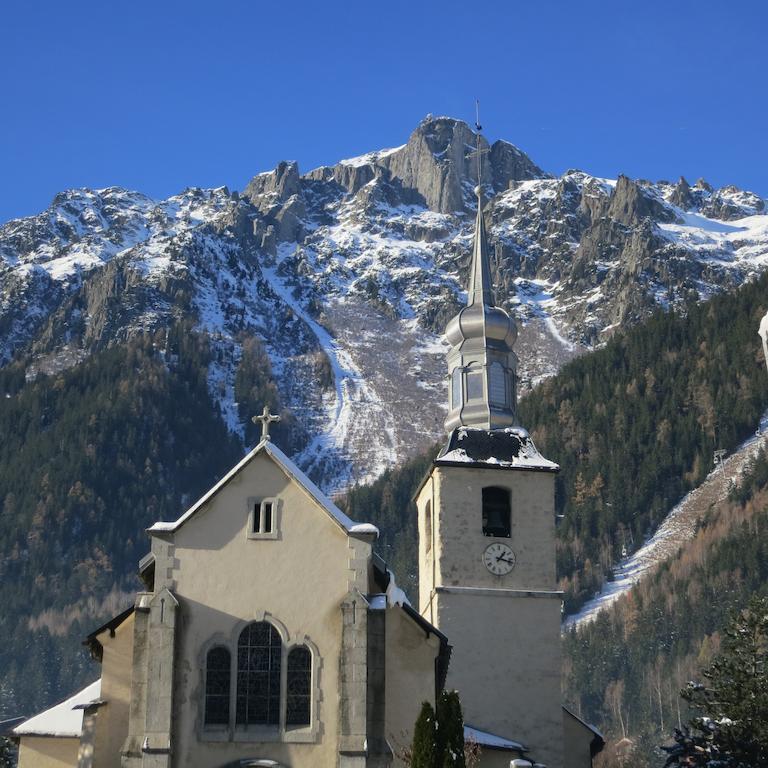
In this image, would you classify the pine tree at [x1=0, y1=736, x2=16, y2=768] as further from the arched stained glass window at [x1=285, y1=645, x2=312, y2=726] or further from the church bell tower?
the arched stained glass window at [x1=285, y1=645, x2=312, y2=726]

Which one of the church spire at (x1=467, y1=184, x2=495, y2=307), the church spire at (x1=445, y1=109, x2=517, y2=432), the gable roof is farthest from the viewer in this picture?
the church spire at (x1=467, y1=184, x2=495, y2=307)

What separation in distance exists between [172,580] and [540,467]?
19248mm

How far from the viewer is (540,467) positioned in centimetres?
5084

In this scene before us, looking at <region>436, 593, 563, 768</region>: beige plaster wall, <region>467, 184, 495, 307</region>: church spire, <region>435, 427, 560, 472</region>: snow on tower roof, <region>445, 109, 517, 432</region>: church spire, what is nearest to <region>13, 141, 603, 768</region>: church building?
<region>436, 593, 563, 768</region>: beige plaster wall

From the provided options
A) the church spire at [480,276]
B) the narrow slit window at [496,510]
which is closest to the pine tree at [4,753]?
the narrow slit window at [496,510]

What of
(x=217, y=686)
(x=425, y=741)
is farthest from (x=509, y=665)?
(x=425, y=741)

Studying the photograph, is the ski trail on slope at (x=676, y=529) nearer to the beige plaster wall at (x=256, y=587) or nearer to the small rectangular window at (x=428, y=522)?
the small rectangular window at (x=428, y=522)

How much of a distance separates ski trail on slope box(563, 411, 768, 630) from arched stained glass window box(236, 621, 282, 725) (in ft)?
424

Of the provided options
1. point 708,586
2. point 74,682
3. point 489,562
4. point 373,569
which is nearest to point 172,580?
point 373,569

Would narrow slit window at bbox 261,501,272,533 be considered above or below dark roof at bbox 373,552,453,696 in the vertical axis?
above

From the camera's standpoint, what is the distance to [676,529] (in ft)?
574

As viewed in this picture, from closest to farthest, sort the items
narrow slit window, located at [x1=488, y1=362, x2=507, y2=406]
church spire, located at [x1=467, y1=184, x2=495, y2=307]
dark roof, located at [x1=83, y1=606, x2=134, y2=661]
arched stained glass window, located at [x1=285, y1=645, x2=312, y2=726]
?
arched stained glass window, located at [x1=285, y1=645, x2=312, y2=726] < dark roof, located at [x1=83, y1=606, x2=134, y2=661] < narrow slit window, located at [x1=488, y1=362, x2=507, y2=406] < church spire, located at [x1=467, y1=184, x2=495, y2=307]

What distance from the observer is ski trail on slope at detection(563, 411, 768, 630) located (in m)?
166

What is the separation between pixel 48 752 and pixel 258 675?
777cm
